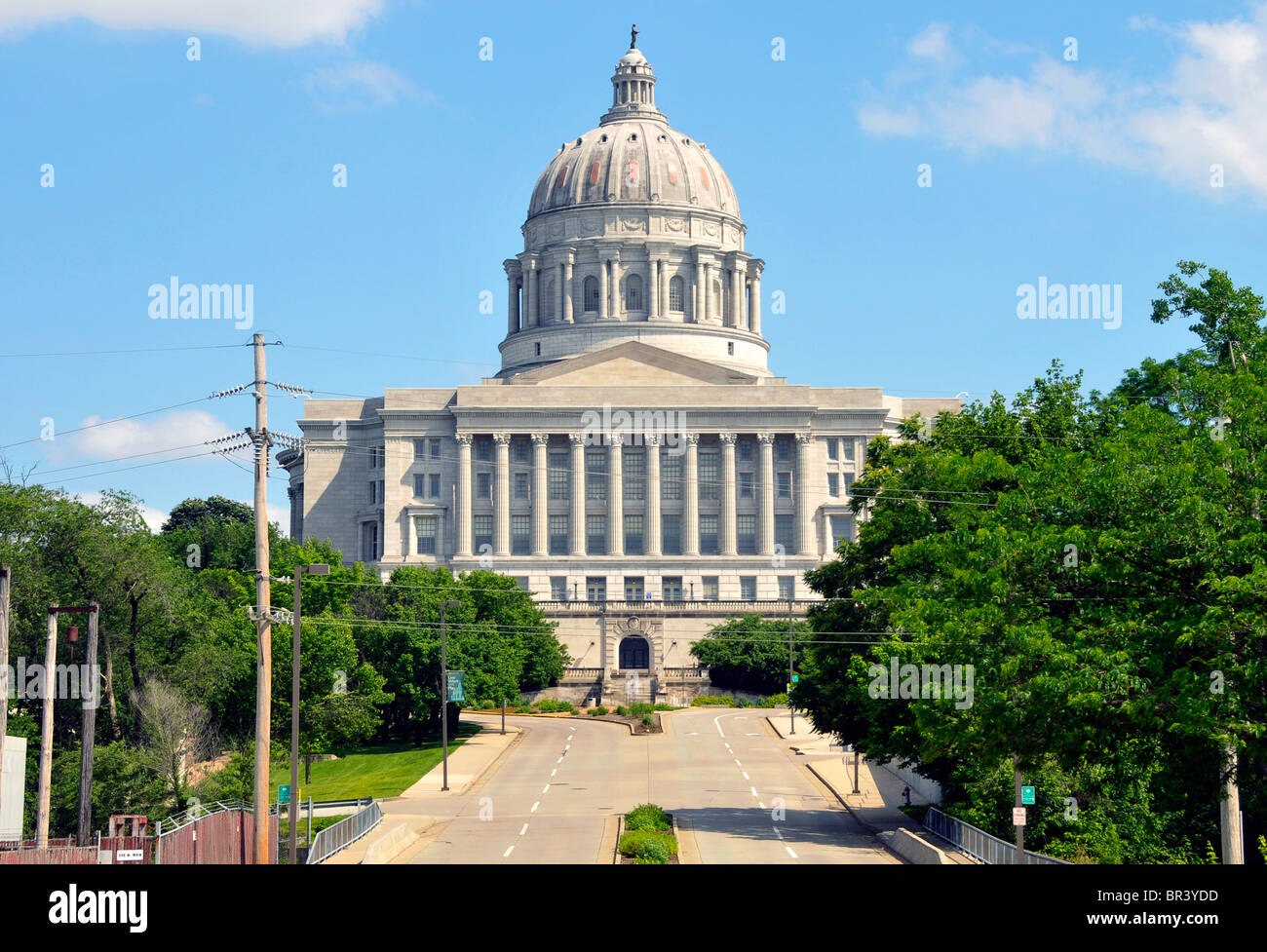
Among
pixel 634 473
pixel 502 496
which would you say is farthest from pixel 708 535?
pixel 502 496

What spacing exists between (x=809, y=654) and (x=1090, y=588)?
74.5 ft

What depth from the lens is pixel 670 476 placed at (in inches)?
4803

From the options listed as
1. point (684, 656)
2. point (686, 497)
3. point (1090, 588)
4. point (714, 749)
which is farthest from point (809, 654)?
point (686, 497)

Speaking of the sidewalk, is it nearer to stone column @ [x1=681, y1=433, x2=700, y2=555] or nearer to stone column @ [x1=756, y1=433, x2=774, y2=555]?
stone column @ [x1=681, y1=433, x2=700, y2=555]

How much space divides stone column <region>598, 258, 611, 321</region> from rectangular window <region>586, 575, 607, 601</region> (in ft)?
90.5

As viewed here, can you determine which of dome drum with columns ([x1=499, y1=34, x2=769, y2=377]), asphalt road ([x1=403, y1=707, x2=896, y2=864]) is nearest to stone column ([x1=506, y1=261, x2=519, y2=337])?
dome drum with columns ([x1=499, y1=34, x2=769, y2=377])

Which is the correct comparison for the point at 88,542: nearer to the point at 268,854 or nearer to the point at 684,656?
the point at 268,854

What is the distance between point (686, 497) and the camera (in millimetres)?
120125

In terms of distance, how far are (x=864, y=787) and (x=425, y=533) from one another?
219 feet

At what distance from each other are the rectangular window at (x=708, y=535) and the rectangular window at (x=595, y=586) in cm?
778

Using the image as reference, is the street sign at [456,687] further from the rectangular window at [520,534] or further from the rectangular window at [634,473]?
the rectangular window at [634,473]

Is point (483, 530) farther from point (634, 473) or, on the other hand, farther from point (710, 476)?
point (710, 476)

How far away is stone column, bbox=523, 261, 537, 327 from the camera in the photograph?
461 ft
